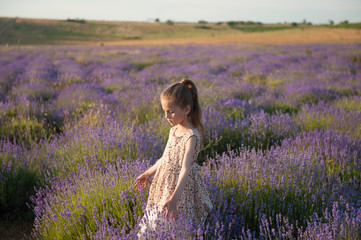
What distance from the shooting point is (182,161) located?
1934mm

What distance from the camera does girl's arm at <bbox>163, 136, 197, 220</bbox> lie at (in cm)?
175

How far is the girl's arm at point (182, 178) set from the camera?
175cm

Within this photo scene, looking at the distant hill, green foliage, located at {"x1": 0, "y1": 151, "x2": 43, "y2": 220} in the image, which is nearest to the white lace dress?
green foliage, located at {"x1": 0, "y1": 151, "x2": 43, "y2": 220}

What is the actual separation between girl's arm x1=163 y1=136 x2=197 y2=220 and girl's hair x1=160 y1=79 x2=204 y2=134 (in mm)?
188

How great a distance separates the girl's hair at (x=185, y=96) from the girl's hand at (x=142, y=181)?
21.0 inches

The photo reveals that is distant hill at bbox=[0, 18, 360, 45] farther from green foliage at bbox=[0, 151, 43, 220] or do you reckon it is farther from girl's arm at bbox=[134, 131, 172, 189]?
girl's arm at bbox=[134, 131, 172, 189]

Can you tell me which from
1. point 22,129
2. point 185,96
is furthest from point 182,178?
point 22,129

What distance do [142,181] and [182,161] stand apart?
0.40m

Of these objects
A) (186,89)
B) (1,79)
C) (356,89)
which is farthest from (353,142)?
(1,79)

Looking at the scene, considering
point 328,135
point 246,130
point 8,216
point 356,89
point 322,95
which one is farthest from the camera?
point 356,89

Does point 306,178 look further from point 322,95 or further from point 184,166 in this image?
point 322,95

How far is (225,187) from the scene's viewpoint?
236 centimetres

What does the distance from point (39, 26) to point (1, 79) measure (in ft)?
178

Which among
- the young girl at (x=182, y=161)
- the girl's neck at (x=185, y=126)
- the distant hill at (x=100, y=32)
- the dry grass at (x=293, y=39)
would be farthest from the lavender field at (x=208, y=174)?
the distant hill at (x=100, y=32)
